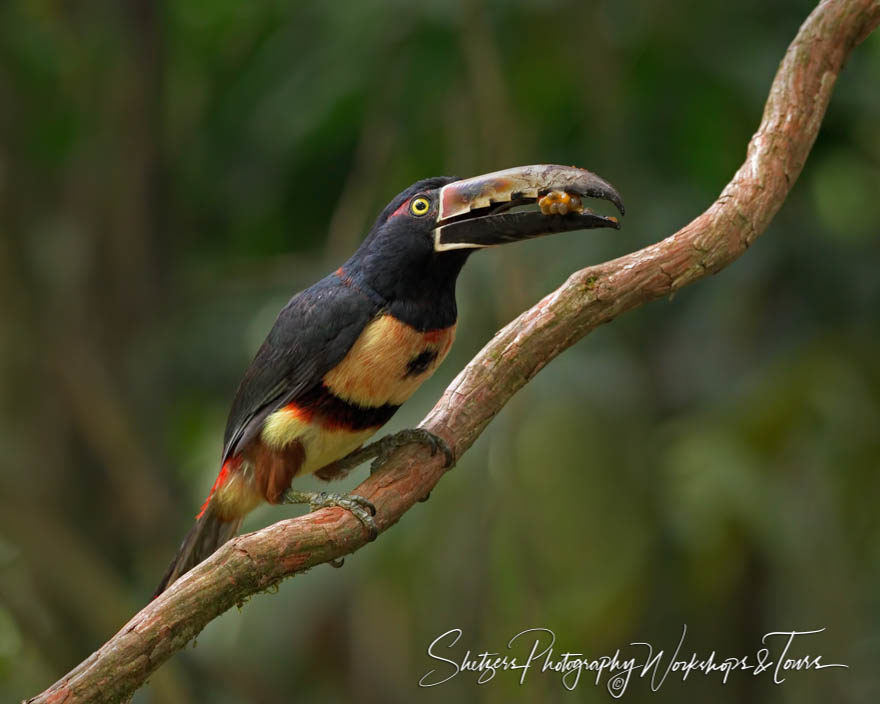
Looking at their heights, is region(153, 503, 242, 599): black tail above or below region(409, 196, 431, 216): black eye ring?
below

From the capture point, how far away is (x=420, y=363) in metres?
3.24

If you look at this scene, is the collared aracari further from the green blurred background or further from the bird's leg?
the green blurred background

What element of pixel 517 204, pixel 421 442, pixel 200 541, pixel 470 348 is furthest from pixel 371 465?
pixel 470 348

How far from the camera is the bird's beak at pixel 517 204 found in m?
2.91

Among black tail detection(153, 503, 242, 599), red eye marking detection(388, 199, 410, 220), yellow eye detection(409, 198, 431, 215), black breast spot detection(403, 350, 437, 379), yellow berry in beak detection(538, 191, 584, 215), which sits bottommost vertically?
black tail detection(153, 503, 242, 599)

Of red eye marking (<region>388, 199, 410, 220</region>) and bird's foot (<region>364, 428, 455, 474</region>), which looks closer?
bird's foot (<region>364, 428, 455, 474</region>)

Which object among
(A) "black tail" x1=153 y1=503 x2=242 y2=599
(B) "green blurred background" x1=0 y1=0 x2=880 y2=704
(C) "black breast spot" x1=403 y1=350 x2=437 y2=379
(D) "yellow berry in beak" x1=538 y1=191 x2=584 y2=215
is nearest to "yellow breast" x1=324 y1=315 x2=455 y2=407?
(C) "black breast spot" x1=403 y1=350 x2=437 y2=379

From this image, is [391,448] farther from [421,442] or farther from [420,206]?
[420,206]

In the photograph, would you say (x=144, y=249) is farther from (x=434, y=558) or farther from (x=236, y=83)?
(x=434, y=558)

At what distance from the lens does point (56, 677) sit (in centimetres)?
489

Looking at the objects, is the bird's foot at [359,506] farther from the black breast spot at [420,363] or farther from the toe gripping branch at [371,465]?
the black breast spot at [420,363]

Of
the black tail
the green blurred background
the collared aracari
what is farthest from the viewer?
the green blurred background

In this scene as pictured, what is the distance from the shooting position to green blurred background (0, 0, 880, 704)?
5062mm

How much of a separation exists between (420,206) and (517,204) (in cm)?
30
